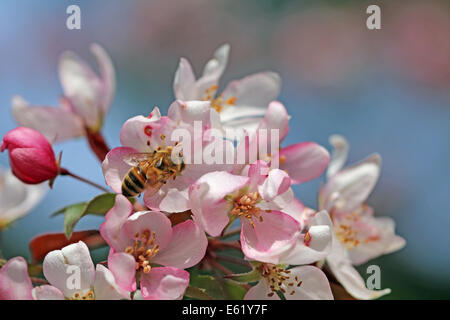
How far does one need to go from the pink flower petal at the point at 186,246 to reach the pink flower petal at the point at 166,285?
3 centimetres

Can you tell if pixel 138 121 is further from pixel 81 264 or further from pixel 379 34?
pixel 379 34

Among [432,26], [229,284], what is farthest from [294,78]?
[229,284]

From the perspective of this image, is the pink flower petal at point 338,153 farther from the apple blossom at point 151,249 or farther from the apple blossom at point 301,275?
the apple blossom at point 151,249

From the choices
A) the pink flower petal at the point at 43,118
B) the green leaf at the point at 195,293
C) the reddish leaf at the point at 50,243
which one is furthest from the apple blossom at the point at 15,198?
the green leaf at the point at 195,293

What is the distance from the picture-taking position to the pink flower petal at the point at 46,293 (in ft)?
2.26

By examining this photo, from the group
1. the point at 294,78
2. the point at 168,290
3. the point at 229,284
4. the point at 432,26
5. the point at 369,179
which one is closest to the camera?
the point at 168,290

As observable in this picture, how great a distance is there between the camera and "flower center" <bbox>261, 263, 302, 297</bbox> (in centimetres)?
78

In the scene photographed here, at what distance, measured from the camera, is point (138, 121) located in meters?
0.77

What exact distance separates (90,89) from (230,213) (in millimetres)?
574

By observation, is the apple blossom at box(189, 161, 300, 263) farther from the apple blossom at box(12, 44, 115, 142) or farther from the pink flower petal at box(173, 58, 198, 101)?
the apple blossom at box(12, 44, 115, 142)

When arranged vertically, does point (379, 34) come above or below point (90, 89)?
above

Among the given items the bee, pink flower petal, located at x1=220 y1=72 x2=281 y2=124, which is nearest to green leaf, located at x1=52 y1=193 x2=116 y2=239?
the bee

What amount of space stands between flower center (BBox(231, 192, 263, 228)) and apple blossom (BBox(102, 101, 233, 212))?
0.05 metres
